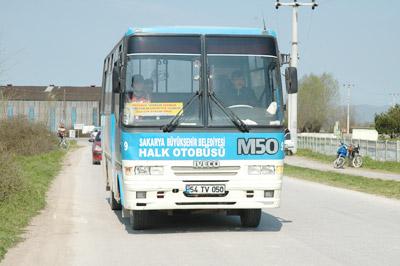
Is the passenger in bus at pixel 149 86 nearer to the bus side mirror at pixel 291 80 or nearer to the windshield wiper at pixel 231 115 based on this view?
the windshield wiper at pixel 231 115

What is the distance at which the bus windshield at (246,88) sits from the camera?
11.4 m

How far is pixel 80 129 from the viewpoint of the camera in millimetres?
131125

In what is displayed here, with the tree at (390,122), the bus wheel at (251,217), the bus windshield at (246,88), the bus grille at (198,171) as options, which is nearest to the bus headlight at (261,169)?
the bus grille at (198,171)

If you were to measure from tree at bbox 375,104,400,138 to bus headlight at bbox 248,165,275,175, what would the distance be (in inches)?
2451

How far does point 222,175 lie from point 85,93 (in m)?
148

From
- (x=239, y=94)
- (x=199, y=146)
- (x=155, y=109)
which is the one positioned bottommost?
(x=199, y=146)

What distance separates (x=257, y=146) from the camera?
11.3m

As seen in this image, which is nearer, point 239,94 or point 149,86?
point 149,86

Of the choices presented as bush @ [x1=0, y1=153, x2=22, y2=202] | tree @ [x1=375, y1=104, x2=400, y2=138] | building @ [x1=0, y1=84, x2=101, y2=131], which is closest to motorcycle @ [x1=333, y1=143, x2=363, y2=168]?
bush @ [x1=0, y1=153, x2=22, y2=202]

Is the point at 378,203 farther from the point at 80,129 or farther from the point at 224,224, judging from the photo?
the point at 80,129

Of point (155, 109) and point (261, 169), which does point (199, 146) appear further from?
point (261, 169)

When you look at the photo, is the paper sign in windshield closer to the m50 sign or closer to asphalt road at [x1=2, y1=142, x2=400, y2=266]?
the m50 sign

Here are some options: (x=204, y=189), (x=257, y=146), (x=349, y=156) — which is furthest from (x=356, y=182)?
(x=204, y=189)

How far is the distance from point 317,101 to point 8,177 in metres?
109
